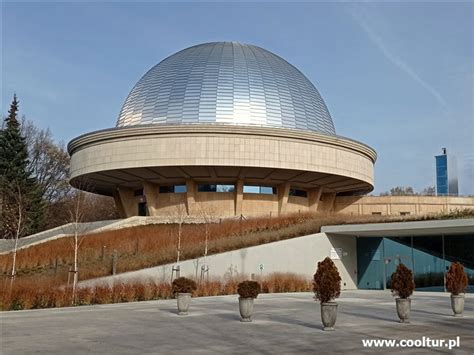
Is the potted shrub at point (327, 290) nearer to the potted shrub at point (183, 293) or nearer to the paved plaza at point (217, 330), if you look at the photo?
the paved plaza at point (217, 330)

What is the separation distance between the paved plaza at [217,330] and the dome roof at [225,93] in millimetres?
32569

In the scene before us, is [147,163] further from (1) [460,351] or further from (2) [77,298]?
(1) [460,351]

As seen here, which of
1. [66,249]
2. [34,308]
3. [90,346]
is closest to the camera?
[90,346]

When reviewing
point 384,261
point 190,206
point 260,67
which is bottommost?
point 384,261

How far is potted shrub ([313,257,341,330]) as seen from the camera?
12062mm

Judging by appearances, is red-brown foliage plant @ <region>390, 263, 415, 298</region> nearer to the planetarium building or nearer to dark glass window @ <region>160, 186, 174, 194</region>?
the planetarium building

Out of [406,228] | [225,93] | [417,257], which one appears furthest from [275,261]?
[225,93]

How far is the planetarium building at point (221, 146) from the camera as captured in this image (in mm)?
45188

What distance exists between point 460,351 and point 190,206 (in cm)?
4014

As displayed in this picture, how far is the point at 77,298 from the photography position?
20.8 meters

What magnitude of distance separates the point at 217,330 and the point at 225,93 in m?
39.3

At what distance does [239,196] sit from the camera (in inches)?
1922

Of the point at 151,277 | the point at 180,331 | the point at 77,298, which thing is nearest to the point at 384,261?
the point at 151,277

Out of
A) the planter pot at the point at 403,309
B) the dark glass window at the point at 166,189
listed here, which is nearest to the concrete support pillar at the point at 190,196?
the dark glass window at the point at 166,189
